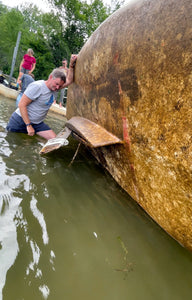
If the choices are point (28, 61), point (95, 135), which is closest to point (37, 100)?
point (95, 135)

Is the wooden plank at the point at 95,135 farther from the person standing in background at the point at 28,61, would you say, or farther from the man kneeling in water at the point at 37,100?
the person standing in background at the point at 28,61

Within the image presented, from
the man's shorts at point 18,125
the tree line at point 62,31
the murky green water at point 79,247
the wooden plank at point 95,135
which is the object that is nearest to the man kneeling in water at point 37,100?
the man's shorts at point 18,125

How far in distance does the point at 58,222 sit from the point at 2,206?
43 cm

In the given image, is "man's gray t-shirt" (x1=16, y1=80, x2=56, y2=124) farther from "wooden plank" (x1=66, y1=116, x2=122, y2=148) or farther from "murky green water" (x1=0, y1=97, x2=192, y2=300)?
"murky green water" (x1=0, y1=97, x2=192, y2=300)

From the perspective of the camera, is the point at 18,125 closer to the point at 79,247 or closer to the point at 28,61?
the point at 79,247

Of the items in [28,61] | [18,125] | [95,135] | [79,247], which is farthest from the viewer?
[28,61]

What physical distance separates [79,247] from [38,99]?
2437 mm

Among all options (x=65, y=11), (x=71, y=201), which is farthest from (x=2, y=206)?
(x=65, y=11)

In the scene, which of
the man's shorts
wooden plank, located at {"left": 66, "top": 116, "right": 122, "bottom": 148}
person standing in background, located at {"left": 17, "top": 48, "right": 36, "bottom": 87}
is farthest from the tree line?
wooden plank, located at {"left": 66, "top": 116, "right": 122, "bottom": 148}

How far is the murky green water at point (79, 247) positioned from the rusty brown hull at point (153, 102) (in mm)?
196

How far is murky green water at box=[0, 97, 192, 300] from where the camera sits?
0.95 metres

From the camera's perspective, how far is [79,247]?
47.0 inches

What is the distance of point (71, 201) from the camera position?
1643mm

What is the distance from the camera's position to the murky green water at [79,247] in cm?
95
